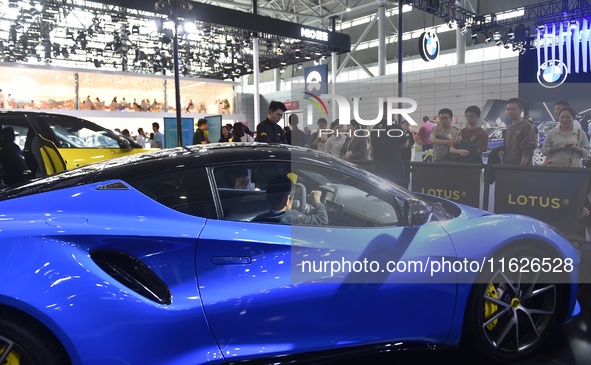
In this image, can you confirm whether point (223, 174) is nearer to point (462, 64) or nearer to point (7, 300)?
point (7, 300)

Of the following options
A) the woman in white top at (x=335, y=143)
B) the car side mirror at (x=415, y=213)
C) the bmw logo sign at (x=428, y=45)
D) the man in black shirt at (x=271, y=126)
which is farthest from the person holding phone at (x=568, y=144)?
the bmw logo sign at (x=428, y=45)

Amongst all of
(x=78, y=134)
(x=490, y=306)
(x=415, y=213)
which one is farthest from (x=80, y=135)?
(x=490, y=306)

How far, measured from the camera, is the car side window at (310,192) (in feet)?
6.79

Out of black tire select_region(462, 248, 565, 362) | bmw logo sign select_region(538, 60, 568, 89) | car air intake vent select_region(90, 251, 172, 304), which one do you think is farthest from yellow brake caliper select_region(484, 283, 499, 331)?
bmw logo sign select_region(538, 60, 568, 89)

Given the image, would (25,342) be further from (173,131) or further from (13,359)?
(173,131)

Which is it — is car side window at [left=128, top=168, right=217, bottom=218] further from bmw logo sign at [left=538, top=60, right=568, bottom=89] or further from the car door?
bmw logo sign at [left=538, top=60, right=568, bottom=89]

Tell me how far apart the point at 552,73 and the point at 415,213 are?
14367mm

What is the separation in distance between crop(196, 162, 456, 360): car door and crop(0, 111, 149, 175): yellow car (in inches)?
162

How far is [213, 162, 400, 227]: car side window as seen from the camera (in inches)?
81.5

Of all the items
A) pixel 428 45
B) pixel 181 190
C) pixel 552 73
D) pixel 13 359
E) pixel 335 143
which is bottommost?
pixel 13 359

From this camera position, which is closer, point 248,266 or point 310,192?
point 248,266

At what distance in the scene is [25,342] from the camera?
1618mm

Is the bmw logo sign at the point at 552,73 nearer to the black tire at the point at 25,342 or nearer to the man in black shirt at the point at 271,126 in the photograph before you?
the man in black shirt at the point at 271,126

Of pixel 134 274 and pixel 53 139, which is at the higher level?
pixel 53 139
